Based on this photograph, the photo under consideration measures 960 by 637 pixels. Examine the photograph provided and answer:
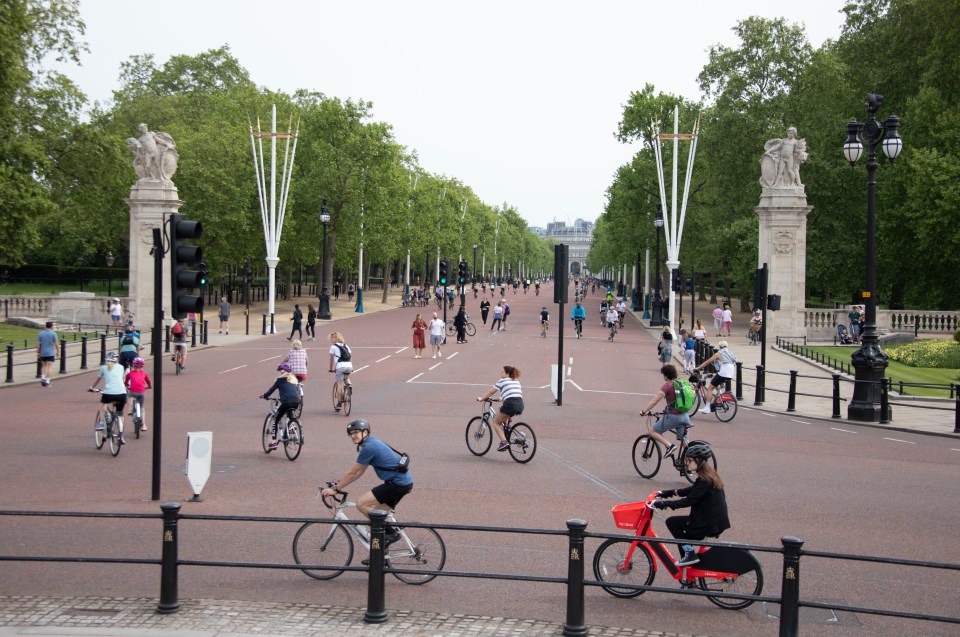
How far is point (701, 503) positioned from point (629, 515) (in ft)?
2.11

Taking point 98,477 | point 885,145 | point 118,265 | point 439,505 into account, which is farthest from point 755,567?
point 118,265

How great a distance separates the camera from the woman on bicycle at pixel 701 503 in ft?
26.8

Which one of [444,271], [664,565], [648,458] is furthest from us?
[444,271]

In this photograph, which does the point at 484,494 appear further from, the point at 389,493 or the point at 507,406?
the point at 389,493

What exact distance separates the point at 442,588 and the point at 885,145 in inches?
625

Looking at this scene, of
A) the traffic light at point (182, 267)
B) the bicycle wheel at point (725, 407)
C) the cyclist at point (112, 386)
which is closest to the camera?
the traffic light at point (182, 267)

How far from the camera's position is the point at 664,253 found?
7644 cm

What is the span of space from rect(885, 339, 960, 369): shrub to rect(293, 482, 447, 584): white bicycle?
90.4 feet

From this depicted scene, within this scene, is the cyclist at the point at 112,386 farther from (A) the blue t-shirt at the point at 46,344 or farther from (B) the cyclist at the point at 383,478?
(A) the blue t-shirt at the point at 46,344

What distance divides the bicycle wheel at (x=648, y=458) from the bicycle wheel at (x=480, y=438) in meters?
2.55

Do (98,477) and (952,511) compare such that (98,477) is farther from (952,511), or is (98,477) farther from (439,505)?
(952,511)

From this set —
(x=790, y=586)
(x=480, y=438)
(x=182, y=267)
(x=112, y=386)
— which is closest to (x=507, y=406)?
(x=480, y=438)

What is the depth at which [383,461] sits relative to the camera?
29.8 ft

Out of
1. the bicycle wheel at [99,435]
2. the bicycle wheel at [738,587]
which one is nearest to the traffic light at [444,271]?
the bicycle wheel at [99,435]
